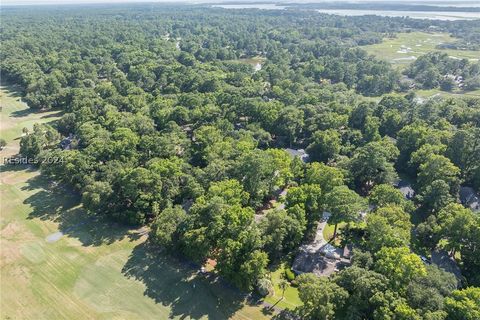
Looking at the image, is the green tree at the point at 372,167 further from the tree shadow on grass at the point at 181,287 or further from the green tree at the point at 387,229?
the tree shadow on grass at the point at 181,287

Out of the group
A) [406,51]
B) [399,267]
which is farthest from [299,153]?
[406,51]

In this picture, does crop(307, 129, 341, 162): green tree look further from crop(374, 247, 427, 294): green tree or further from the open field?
the open field

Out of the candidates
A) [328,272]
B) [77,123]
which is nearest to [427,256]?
[328,272]

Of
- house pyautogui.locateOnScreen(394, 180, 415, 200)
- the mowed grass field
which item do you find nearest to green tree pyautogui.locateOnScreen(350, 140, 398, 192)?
house pyautogui.locateOnScreen(394, 180, 415, 200)

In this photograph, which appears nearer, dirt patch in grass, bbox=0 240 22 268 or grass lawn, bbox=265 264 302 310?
grass lawn, bbox=265 264 302 310

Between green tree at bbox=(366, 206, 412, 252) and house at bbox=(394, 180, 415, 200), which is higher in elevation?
green tree at bbox=(366, 206, 412, 252)

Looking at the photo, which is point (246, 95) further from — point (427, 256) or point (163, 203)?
point (427, 256)

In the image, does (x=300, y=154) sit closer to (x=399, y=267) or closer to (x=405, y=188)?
(x=405, y=188)
